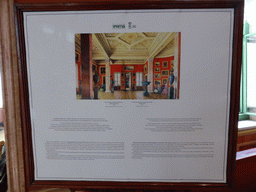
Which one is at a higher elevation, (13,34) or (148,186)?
(13,34)

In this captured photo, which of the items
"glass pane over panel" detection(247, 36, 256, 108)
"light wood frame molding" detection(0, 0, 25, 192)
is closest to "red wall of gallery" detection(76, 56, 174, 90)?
"light wood frame molding" detection(0, 0, 25, 192)

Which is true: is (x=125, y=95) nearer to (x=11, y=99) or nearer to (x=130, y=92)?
(x=130, y=92)

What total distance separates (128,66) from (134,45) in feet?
0.30

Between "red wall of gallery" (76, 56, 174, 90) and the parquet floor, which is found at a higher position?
"red wall of gallery" (76, 56, 174, 90)

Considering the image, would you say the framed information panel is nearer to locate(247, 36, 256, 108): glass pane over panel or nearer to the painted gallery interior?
the painted gallery interior

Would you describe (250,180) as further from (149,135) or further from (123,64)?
(123,64)

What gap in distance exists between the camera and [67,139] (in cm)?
58

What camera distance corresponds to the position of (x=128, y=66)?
0.56 m

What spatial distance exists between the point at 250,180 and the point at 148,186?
0.77m

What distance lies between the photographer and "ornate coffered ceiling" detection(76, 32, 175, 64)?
20.9 inches

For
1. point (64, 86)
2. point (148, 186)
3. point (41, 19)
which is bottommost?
point (148, 186)

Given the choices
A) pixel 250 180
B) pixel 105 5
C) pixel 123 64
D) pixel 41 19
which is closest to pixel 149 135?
pixel 123 64

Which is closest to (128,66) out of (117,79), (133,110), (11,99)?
(117,79)

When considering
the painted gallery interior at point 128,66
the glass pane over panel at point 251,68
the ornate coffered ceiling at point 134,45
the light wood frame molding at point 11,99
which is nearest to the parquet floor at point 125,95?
the painted gallery interior at point 128,66
